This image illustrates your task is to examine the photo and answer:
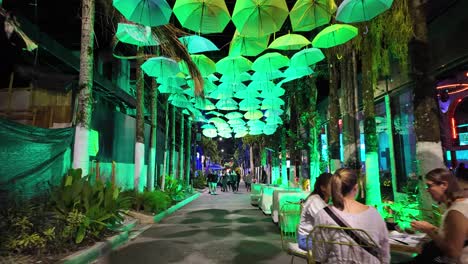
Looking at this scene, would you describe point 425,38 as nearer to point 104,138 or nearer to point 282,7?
point 282,7

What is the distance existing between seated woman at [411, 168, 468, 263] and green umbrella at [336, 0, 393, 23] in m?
4.99

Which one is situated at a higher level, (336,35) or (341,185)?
(336,35)

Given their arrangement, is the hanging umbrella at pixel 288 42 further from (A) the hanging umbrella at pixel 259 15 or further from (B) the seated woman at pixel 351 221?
(B) the seated woman at pixel 351 221

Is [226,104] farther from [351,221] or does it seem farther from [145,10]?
[351,221]

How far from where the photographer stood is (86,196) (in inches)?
282

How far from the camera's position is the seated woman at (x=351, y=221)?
9.32 feet

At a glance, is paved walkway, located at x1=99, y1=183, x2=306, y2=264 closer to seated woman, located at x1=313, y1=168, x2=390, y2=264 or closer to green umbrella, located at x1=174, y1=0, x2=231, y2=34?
seated woman, located at x1=313, y1=168, x2=390, y2=264

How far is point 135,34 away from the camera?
371 inches

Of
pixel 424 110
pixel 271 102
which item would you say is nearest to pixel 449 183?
pixel 424 110

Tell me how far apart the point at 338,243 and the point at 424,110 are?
4.72 m

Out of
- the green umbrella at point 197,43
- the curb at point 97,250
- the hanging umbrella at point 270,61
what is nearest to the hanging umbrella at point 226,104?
the hanging umbrella at point 270,61

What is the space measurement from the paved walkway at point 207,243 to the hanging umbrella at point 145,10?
511 centimetres

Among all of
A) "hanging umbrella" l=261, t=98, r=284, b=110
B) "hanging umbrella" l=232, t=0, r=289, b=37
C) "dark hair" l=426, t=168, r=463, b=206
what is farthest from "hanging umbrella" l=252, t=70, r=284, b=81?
"dark hair" l=426, t=168, r=463, b=206

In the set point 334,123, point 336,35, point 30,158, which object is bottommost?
point 30,158
